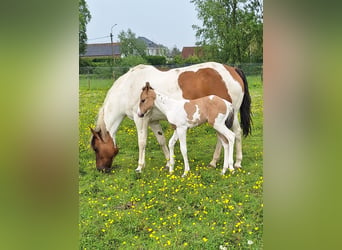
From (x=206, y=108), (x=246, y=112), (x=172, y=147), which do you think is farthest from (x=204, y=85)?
(x=172, y=147)

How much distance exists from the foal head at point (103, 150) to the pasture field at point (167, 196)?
3cm

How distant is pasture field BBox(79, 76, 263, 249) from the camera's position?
6.86 ft

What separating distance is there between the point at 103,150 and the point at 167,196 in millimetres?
441

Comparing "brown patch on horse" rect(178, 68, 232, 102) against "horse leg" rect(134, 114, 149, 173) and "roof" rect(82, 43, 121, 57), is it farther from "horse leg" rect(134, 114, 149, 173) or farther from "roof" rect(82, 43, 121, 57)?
"roof" rect(82, 43, 121, 57)

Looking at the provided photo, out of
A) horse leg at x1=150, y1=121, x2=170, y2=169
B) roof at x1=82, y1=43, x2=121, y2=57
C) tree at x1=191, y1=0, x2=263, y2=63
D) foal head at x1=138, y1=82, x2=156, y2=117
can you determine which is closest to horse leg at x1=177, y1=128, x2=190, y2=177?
horse leg at x1=150, y1=121, x2=170, y2=169

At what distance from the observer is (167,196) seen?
85.0 inches

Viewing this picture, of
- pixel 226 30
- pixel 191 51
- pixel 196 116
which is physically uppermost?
pixel 226 30

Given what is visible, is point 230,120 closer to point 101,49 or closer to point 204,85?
point 204,85

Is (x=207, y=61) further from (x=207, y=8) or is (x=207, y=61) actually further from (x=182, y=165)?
(x=182, y=165)

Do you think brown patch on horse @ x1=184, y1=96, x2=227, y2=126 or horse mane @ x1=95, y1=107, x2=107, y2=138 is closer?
brown patch on horse @ x1=184, y1=96, x2=227, y2=126

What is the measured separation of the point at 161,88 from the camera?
223cm

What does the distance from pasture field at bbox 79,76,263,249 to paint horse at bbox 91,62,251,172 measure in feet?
0.13

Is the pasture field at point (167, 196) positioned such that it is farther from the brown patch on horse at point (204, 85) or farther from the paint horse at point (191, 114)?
the brown patch on horse at point (204, 85)

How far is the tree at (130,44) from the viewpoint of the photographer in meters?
2.22
